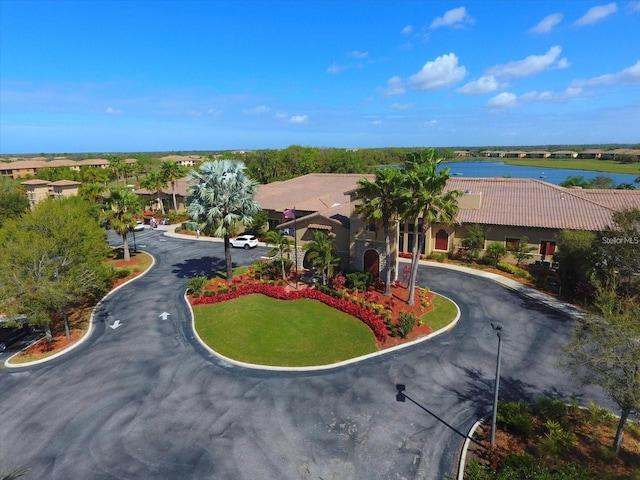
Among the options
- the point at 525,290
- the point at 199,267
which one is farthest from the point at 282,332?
the point at 525,290

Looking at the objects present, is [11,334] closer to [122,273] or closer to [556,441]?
[122,273]

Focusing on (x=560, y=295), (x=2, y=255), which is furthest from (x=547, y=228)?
(x=2, y=255)

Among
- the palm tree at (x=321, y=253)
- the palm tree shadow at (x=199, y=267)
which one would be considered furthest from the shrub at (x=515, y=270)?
the palm tree shadow at (x=199, y=267)

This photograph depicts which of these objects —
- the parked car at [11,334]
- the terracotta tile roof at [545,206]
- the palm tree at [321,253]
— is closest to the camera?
the parked car at [11,334]

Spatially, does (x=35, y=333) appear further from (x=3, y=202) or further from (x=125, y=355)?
(x=3, y=202)

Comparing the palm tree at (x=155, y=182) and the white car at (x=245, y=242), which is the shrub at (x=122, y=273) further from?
the palm tree at (x=155, y=182)
